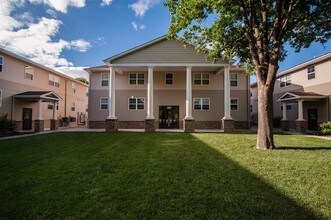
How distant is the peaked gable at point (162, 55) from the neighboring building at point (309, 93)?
947 centimetres

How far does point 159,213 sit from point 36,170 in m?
4.02

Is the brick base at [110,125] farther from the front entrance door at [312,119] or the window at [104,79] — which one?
the front entrance door at [312,119]

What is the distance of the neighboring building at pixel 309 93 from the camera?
49.7 ft

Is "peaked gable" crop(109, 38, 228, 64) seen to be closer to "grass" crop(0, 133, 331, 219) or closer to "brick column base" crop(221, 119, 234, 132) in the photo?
"brick column base" crop(221, 119, 234, 132)

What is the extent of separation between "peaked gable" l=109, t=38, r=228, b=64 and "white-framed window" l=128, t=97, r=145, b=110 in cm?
430

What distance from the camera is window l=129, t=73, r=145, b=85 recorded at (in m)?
18.8

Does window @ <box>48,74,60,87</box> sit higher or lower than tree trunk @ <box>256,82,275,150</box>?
higher

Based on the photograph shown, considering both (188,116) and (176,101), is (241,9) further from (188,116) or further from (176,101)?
(176,101)

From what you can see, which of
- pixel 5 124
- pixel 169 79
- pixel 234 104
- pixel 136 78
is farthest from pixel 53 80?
pixel 234 104

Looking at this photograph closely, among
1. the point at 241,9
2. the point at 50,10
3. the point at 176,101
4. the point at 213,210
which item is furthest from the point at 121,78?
the point at 213,210

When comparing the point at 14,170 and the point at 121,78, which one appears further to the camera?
the point at 121,78

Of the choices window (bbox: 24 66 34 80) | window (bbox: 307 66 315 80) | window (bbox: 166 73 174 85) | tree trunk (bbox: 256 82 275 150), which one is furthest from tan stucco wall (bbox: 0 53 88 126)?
window (bbox: 307 66 315 80)

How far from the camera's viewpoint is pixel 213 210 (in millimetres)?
2943

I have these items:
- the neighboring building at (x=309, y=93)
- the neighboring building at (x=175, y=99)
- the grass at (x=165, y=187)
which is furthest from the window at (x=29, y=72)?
the neighboring building at (x=309, y=93)
